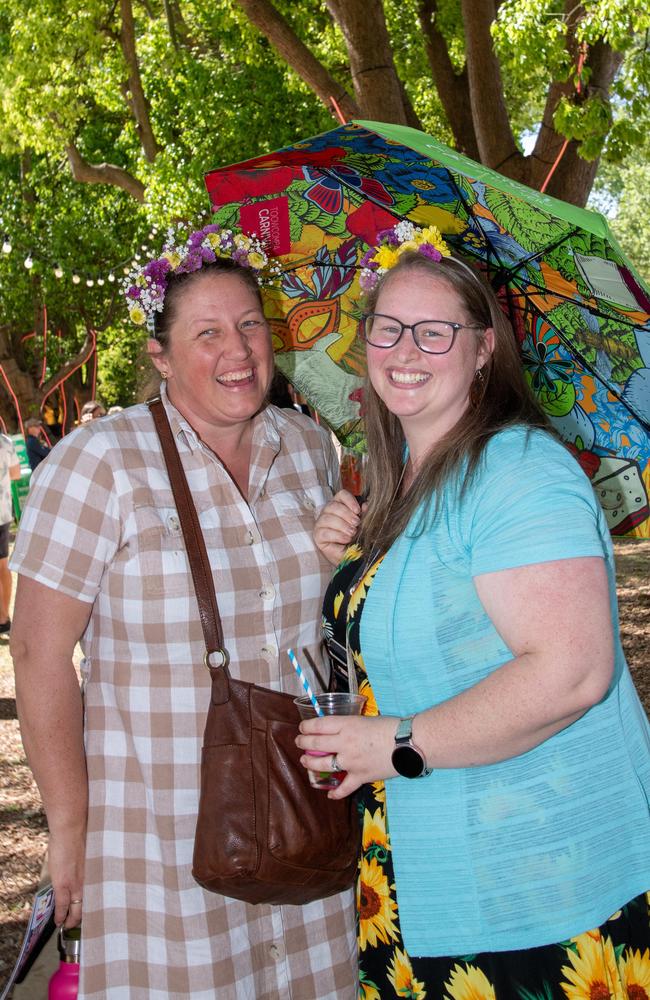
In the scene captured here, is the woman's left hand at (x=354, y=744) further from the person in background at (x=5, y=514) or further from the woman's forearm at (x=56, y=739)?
the person in background at (x=5, y=514)

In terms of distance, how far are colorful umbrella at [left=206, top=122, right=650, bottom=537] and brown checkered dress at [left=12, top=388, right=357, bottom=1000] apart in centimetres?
93

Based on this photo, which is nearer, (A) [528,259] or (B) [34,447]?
(A) [528,259]

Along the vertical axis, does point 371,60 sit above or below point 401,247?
above

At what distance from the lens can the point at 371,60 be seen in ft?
24.9

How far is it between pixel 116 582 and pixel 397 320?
0.86 meters

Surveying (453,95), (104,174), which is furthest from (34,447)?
(453,95)

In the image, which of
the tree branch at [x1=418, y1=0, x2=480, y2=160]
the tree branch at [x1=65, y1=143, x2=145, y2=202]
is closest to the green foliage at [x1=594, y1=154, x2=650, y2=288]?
the tree branch at [x1=65, y1=143, x2=145, y2=202]

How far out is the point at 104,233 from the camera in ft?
77.1

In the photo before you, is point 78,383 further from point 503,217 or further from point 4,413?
point 503,217

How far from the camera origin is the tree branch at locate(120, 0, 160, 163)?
14.4 m

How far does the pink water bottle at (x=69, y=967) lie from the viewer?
2.46 metres

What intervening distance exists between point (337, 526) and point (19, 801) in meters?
4.47

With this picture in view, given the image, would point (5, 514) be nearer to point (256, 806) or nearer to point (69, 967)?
point (69, 967)

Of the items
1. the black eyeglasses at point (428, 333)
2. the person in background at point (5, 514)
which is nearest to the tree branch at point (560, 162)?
the person in background at point (5, 514)
